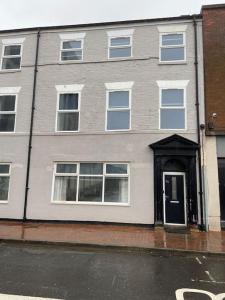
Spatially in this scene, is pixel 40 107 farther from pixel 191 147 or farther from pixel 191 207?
pixel 191 207

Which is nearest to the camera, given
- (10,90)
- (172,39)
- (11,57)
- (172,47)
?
(172,47)

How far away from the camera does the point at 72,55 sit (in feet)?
48.5

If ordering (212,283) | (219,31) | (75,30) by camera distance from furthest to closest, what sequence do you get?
(75,30) < (219,31) < (212,283)

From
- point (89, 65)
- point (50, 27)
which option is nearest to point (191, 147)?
point (89, 65)

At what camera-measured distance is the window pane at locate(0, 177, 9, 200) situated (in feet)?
45.4

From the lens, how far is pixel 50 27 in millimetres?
15016

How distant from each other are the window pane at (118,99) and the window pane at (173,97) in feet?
5.63

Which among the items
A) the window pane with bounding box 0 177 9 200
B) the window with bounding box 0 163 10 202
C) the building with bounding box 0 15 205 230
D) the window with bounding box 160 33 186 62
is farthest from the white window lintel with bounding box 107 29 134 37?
the window pane with bounding box 0 177 9 200

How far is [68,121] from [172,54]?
19.3ft

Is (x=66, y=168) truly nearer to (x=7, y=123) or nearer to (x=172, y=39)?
(x=7, y=123)

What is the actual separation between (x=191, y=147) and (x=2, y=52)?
10812 mm

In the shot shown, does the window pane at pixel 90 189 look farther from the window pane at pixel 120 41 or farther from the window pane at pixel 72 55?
the window pane at pixel 120 41

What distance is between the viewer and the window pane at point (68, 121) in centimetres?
1398

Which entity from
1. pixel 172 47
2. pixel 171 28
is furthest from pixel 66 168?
pixel 171 28
